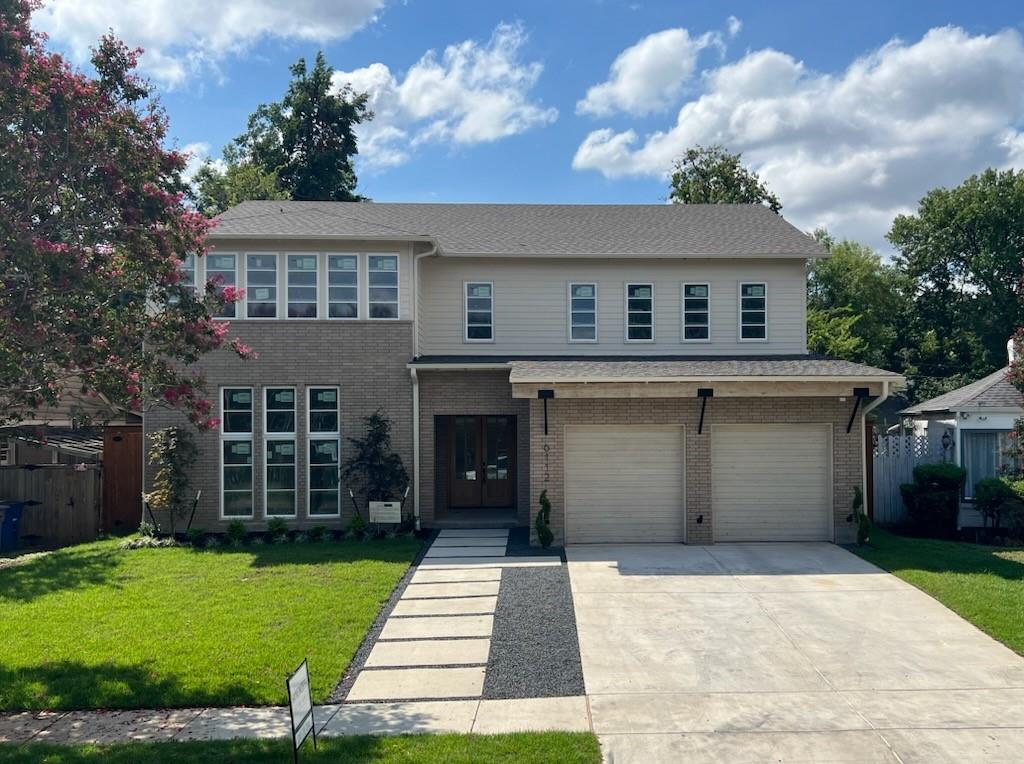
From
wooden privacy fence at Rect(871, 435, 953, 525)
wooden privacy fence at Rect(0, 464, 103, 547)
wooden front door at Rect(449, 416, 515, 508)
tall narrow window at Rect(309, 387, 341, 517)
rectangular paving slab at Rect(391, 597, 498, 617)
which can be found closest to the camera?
rectangular paving slab at Rect(391, 597, 498, 617)

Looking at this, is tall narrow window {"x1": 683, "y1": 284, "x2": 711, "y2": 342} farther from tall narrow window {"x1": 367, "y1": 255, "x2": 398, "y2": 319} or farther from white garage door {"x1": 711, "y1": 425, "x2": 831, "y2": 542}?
tall narrow window {"x1": 367, "y1": 255, "x2": 398, "y2": 319}

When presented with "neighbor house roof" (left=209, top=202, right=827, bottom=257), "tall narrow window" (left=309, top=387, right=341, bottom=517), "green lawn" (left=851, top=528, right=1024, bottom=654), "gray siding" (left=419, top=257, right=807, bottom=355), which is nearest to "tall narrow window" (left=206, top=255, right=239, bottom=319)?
"neighbor house roof" (left=209, top=202, right=827, bottom=257)

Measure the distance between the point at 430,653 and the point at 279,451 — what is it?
311 inches

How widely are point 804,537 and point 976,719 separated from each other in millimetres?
7590

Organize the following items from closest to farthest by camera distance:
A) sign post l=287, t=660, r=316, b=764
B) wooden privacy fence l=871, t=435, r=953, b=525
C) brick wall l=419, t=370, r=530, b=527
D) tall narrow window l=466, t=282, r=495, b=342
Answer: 1. sign post l=287, t=660, r=316, b=764
2. brick wall l=419, t=370, r=530, b=527
3. wooden privacy fence l=871, t=435, r=953, b=525
4. tall narrow window l=466, t=282, r=495, b=342

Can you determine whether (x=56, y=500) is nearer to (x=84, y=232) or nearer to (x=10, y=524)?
(x=10, y=524)

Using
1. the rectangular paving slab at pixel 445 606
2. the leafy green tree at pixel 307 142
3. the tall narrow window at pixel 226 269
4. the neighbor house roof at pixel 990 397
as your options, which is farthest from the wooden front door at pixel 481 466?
the leafy green tree at pixel 307 142

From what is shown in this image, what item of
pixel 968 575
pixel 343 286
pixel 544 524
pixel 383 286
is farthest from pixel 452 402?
pixel 968 575

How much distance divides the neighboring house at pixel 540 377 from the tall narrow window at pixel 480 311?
47 mm

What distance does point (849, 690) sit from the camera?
7.09 metres

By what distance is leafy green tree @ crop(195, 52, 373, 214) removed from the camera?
1519 inches

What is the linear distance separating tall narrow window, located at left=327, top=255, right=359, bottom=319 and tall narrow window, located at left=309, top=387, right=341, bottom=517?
58.7 inches

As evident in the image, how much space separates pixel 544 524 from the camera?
43.7ft

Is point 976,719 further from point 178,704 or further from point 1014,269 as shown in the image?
point 1014,269
